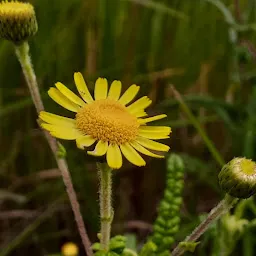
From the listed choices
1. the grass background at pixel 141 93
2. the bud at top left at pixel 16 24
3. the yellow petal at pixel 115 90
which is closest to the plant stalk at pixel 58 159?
the bud at top left at pixel 16 24

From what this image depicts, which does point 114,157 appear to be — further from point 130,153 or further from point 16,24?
point 16,24

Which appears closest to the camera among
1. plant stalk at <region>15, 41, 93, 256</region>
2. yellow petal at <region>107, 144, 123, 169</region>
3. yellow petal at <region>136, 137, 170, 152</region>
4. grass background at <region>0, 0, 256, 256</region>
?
yellow petal at <region>107, 144, 123, 169</region>

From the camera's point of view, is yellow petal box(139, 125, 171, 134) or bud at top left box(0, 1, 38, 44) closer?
yellow petal box(139, 125, 171, 134)

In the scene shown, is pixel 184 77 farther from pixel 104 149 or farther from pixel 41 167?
pixel 104 149

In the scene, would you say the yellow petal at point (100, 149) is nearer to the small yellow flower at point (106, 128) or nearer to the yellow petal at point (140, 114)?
the small yellow flower at point (106, 128)

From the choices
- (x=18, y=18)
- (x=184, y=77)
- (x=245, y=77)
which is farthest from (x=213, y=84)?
(x=18, y=18)

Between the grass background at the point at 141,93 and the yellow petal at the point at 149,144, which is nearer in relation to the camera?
the yellow petal at the point at 149,144

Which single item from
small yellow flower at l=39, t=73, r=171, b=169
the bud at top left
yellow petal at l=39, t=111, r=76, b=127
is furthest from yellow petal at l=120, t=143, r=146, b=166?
the bud at top left

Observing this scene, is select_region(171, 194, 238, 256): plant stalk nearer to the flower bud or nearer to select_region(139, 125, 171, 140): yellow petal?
the flower bud
